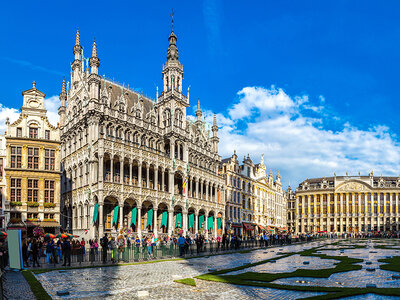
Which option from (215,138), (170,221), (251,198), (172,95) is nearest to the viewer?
(170,221)

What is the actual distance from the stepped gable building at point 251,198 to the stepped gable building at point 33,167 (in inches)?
1510

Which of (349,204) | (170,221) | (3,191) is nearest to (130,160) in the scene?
(170,221)

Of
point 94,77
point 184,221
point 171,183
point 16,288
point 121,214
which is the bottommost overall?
point 184,221

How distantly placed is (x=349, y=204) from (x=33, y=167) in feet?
340

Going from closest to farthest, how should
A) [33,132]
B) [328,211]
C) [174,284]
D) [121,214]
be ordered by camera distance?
[174,284], [33,132], [121,214], [328,211]

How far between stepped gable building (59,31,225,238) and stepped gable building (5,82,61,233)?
3994 millimetres

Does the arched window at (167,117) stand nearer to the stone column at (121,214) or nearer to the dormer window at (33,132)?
the stone column at (121,214)

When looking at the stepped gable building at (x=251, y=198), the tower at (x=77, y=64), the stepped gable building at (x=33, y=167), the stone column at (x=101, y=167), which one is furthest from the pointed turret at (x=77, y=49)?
the stepped gable building at (x=251, y=198)

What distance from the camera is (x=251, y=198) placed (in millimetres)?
88938

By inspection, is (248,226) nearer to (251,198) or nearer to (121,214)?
(251,198)

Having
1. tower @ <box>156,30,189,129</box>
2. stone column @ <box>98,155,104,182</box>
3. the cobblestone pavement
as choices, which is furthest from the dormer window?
the cobblestone pavement

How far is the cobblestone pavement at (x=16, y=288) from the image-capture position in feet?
45.3

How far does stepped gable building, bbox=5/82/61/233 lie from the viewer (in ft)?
144

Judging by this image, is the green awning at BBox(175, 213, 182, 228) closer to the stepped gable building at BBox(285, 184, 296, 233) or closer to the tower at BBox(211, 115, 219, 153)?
the tower at BBox(211, 115, 219, 153)
